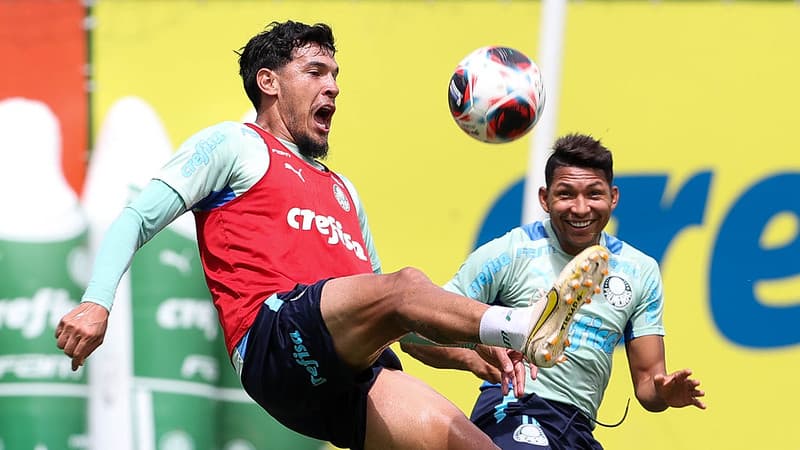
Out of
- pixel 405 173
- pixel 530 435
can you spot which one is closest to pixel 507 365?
pixel 530 435

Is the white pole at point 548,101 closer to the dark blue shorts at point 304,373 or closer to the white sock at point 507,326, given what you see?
the dark blue shorts at point 304,373

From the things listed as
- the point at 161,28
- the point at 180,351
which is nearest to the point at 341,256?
the point at 180,351

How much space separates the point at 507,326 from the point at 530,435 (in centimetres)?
126

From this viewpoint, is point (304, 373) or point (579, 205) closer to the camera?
point (304, 373)

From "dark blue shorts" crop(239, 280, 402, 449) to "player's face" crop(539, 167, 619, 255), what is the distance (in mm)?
1132

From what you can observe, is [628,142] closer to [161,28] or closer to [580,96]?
[580,96]

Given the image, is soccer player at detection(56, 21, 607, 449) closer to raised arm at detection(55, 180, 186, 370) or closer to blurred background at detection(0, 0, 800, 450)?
raised arm at detection(55, 180, 186, 370)

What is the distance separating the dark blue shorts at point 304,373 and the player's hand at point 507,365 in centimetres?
39

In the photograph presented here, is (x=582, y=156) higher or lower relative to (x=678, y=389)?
higher

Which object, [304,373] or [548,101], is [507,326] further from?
[548,101]

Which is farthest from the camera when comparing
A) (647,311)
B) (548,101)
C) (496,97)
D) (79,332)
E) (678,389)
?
(548,101)

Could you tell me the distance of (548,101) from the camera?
620 centimetres

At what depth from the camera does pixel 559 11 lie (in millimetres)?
6430

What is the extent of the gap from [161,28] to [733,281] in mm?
3329
